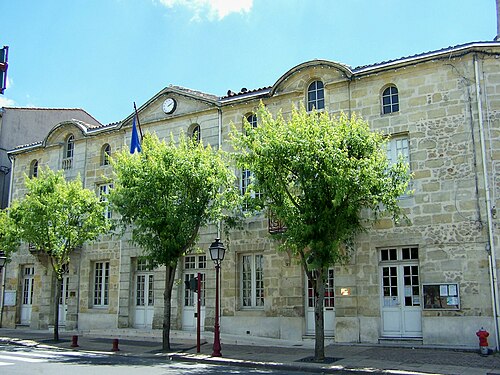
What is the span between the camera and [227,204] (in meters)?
16.5

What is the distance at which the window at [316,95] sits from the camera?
1816 centimetres

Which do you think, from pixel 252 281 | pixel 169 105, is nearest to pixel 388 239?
pixel 252 281

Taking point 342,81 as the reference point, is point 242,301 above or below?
below

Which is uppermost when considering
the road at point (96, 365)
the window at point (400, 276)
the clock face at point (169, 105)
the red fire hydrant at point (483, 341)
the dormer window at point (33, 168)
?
the clock face at point (169, 105)

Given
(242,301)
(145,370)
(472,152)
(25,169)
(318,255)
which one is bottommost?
(145,370)

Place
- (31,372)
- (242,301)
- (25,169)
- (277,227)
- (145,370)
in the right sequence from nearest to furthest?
(31,372) → (145,370) → (277,227) → (242,301) → (25,169)

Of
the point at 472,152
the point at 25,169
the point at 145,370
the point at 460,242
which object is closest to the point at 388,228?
the point at 460,242

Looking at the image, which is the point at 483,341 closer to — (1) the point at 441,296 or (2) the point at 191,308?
(1) the point at 441,296

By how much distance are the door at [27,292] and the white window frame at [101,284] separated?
141 inches

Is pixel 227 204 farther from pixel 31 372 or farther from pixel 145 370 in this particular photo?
pixel 31 372

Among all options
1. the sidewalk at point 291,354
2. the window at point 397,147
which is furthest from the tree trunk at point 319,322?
the window at point 397,147

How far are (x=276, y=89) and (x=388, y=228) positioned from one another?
6003mm

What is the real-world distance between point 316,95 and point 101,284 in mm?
11001

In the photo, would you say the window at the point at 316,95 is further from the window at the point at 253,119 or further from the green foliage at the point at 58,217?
the green foliage at the point at 58,217
